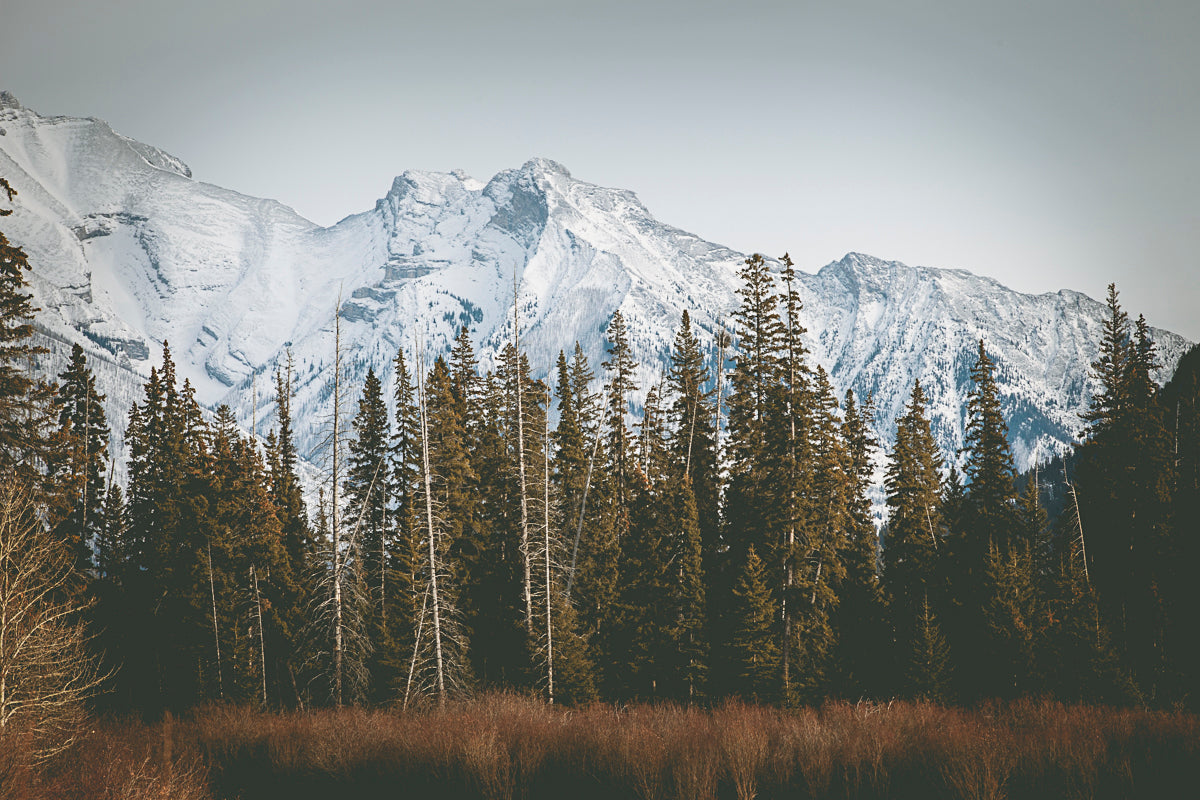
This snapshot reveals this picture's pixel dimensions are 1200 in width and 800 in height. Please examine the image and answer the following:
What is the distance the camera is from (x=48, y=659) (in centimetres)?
1922

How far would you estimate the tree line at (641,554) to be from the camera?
32438mm

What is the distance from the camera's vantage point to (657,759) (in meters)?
16.8

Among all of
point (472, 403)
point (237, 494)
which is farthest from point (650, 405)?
point (237, 494)

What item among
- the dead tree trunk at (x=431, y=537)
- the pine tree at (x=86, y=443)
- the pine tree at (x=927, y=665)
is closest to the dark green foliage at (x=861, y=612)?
the pine tree at (x=927, y=665)

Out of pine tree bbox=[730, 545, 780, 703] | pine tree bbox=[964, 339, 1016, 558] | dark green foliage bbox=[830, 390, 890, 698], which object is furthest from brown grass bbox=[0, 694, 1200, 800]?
pine tree bbox=[964, 339, 1016, 558]

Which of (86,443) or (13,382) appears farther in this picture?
(86,443)

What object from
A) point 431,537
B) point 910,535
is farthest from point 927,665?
point 431,537

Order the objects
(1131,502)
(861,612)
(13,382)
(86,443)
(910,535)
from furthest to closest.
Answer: (86,443)
(1131,502)
(910,535)
(861,612)
(13,382)

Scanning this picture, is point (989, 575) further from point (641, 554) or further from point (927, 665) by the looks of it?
point (641, 554)

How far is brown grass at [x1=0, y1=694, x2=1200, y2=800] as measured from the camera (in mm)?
15211

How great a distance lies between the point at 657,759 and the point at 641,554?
19052 millimetres

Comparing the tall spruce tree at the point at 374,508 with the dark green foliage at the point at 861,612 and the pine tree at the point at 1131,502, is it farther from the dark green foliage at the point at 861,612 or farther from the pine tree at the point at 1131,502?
the pine tree at the point at 1131,502

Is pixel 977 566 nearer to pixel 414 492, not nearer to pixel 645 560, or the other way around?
pixel 645 560

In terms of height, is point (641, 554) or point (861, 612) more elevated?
point (641, 554)
